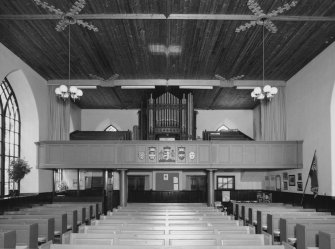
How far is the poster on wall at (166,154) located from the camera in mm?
16859

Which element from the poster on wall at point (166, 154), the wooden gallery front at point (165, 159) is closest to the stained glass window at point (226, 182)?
the wooden gallery front at point (165, 159)

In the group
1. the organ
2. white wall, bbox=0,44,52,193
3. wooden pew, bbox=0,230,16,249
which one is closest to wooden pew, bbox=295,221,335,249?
wooden pew, bbox=0,230,16,249

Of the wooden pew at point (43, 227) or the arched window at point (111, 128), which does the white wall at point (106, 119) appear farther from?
the wooden pew at point (43, 227)

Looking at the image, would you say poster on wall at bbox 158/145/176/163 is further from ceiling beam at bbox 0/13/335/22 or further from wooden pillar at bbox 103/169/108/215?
ceiling beam at bbox 0/13/335/22

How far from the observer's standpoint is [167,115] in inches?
770

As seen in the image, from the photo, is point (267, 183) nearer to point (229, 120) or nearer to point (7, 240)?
point (229, 120)

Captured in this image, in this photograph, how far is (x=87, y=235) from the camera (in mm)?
7086

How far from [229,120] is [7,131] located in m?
12.6

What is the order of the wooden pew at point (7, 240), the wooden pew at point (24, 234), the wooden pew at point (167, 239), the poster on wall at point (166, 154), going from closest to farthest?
the wooden pew at point (7, 240), the wooden pew at point (167, 239), the wooden pew at point (24, 234), the poster on wall at point (166, 154)

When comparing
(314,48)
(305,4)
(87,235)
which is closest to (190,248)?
(87,235)

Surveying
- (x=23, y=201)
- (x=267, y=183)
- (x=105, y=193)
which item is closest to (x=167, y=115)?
(x=105, y=193)

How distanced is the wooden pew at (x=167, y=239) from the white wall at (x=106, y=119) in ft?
53.9

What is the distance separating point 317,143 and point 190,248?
974 centimetres

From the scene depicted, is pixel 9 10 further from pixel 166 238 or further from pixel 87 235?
pixel 166 238
